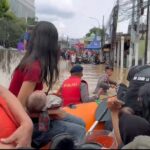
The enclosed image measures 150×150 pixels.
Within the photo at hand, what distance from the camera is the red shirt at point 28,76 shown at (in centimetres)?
413

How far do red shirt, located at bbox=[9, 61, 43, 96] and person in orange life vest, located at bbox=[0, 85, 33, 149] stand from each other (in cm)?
61

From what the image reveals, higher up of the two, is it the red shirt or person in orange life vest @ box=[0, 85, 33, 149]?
the red shirt

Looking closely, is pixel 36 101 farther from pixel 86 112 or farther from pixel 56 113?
pixel 86 112

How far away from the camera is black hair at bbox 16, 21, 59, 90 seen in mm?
4242

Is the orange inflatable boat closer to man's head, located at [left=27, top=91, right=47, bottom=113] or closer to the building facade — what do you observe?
man's head, located at [left=27, top=91, right=47, bottom=113]

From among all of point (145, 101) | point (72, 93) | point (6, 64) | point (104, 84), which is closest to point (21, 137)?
point (145, 101)

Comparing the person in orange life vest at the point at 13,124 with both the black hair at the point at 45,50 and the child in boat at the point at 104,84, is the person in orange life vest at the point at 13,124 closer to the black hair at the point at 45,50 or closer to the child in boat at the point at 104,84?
the black hair at the point at 45,50

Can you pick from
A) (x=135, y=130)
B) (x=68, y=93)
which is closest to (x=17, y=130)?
(x=135, y=130)

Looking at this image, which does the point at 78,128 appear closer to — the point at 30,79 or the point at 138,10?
the point at 30,79

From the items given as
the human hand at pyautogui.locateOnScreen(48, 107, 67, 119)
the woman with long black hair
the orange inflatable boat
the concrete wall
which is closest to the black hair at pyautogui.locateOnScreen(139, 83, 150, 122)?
the woman with long black hair

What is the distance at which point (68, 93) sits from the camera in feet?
26.3

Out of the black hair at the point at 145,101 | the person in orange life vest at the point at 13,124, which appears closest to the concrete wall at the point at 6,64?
the black hair at the point at 145,101

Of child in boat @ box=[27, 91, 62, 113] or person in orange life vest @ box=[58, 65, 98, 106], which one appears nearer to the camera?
child in boat @ box=[27, 91, 62, 113]

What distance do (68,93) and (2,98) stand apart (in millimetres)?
4546
